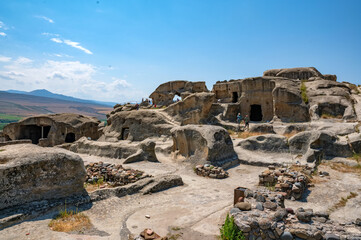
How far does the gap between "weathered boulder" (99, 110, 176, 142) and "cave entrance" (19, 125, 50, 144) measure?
10677 millimetres

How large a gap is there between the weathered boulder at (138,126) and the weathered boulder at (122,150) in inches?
127

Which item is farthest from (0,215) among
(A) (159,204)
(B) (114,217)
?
(A) (159,204)

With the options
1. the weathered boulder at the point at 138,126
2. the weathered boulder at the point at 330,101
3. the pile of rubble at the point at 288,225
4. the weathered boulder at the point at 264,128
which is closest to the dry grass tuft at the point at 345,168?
the pile of rubble at the point at 288,225

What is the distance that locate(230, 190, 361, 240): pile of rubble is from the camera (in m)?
4.00

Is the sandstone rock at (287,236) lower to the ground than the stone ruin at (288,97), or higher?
lower

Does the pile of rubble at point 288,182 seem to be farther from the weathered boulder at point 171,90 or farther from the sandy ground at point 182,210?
the weathered boulder at point 171,90

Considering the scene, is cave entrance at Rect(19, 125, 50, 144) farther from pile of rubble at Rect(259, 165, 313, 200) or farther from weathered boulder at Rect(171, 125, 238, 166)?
pile of rubble at Rect(259, 165, 313, 200)

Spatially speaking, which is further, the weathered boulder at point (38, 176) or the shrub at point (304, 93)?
the shrub at point (304, 93)

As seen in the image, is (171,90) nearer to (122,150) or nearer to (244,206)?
(122,150)

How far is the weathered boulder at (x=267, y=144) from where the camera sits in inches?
438

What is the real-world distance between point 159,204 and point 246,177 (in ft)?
13.0

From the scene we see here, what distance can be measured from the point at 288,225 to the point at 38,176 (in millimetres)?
5196

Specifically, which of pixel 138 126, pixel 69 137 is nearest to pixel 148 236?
pixel 138 126

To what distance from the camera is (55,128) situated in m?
23.6
